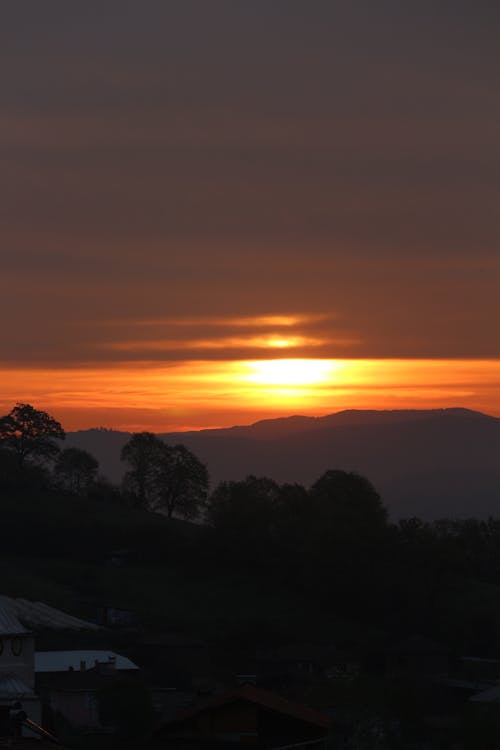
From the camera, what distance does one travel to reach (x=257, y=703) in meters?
66.1

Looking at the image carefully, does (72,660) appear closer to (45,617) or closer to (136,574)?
(45,617)

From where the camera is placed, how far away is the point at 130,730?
297ft

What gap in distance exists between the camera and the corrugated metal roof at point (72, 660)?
117000 mm

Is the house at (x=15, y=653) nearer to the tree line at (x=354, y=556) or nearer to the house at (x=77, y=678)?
the house at (x=77, y=678)

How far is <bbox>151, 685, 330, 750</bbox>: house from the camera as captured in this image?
65.8 metres

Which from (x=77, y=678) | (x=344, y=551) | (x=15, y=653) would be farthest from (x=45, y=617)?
(x=15, y=653)

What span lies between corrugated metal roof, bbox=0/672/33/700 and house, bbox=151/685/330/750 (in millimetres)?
10809

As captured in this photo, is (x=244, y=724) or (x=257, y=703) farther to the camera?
(x=244, y=724)

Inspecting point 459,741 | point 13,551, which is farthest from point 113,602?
point 459,741

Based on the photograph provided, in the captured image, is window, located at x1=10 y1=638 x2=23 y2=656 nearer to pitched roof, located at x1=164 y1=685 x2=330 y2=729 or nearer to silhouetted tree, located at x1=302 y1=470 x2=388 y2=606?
pitched roof, located at x1=164 y1=685 x2=330 y2=729

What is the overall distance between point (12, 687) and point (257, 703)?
655 inches

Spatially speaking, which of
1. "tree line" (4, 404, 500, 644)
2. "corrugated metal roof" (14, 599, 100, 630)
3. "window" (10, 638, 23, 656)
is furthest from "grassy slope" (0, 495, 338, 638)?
"window" (10, 638, 23, 656)

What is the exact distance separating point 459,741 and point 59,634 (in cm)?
4801

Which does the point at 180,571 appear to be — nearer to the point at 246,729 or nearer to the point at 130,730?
the point at 130,730
